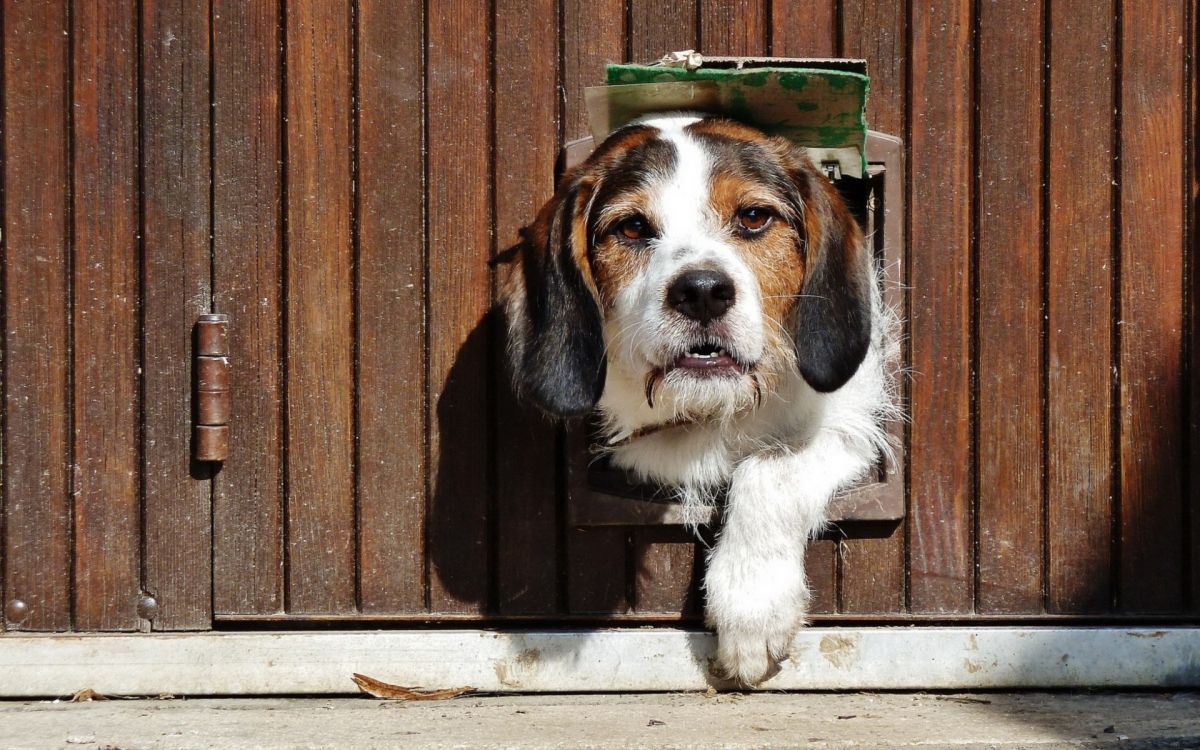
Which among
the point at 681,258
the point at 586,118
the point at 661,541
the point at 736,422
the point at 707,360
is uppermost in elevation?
the point at 586,118

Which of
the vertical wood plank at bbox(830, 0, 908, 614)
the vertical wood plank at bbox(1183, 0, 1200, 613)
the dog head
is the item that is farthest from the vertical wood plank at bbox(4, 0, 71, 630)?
the vertical wood plank at bbox(1183, 0, 1200, 613)

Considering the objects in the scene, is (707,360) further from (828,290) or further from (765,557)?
(765,557)

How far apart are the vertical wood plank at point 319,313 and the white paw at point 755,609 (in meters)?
0.99

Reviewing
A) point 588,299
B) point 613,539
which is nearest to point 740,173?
point 588,299

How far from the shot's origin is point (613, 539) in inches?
122

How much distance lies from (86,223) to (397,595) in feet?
4.13

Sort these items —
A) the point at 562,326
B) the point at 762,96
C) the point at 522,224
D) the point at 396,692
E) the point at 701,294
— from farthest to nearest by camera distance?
the point at 522,224
the point at 396,692
the point at 762,96
the point at 562,326
the point at 701,294

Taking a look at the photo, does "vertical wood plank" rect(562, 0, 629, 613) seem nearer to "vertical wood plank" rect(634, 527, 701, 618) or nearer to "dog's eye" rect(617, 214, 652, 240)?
"vertical wood plank" rect(634, 527, 701, 618)

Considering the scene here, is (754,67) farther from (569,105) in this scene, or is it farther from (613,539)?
(613,539)

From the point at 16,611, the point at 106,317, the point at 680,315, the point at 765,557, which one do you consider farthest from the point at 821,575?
the point at 16,611

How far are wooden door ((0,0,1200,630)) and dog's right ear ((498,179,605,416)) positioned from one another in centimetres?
32

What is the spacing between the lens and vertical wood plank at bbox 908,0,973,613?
3.08 metres

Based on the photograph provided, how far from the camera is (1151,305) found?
3088 millimetres

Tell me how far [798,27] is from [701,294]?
101 cm
